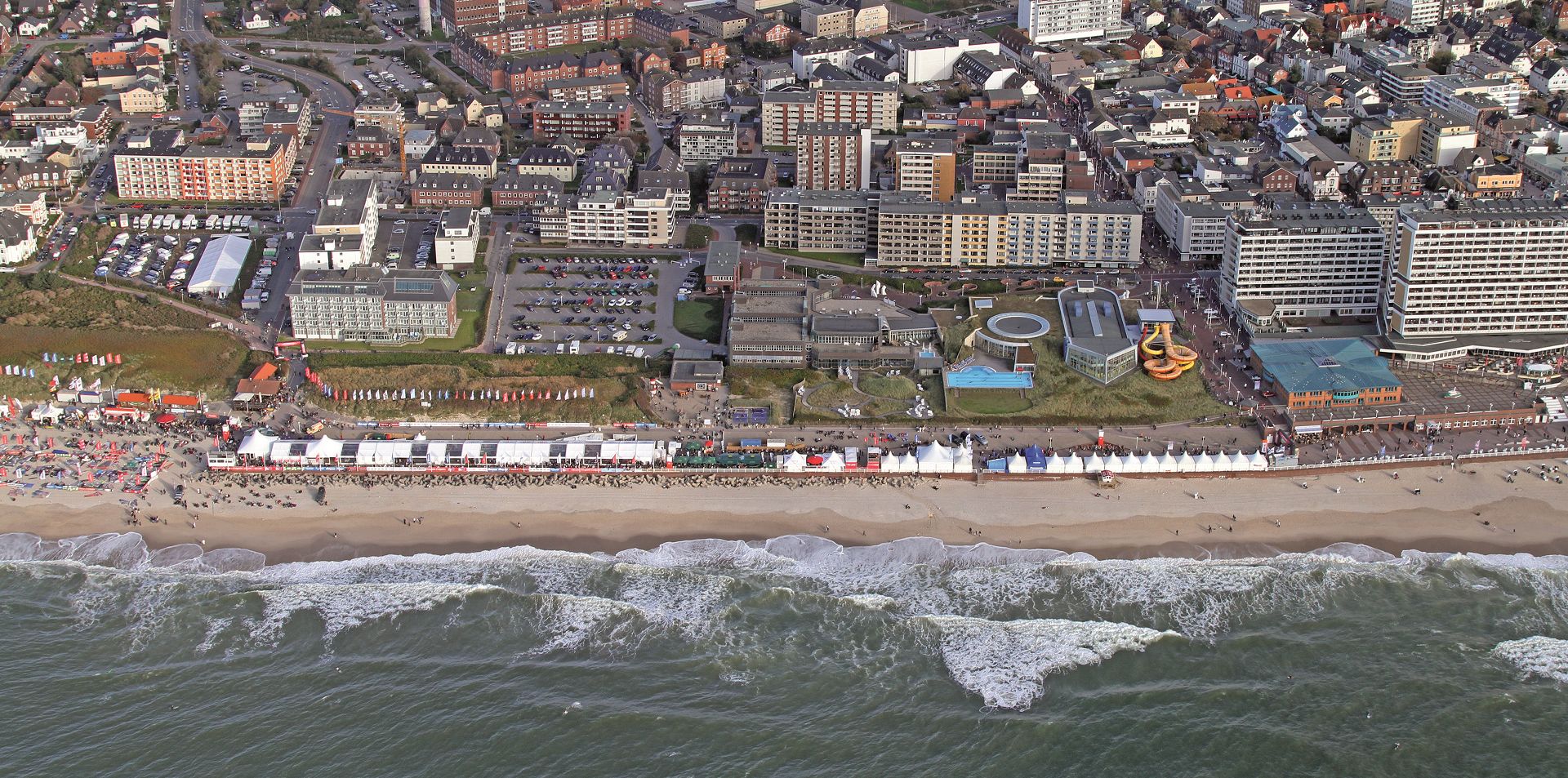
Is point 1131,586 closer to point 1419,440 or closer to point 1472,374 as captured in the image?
point 1419,440

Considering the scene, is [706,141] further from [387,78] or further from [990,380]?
[990,380]

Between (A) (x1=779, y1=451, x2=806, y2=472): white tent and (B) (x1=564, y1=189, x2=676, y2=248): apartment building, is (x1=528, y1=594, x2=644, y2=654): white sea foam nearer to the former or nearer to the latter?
(A) (x1=779, y1=451, x2=806, y2=472): white tent

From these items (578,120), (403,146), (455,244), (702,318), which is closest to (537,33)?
(578,120)

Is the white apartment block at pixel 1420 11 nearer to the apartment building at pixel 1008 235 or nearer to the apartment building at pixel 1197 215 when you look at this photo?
the apartment building at pixel 1197 215

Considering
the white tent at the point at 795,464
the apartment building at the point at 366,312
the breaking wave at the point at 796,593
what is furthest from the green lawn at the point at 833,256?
the breaking wave at the point at 796,593

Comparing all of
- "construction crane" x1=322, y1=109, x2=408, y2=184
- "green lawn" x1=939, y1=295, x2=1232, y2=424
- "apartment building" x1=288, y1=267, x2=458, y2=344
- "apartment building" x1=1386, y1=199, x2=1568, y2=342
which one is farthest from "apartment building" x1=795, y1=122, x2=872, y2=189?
"apartment building" x1=1386, y1=199, x2=1568, y2=342

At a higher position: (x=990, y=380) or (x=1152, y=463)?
→ (x=990, y=380)
